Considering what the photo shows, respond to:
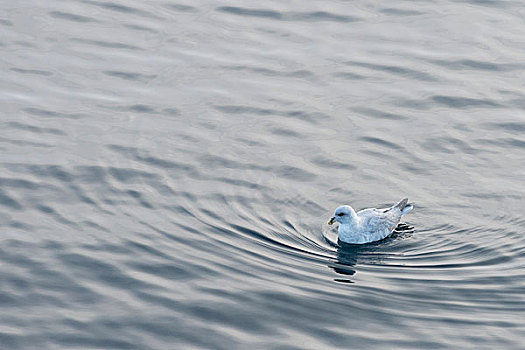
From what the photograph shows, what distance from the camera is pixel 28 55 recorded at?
2491 centimetres

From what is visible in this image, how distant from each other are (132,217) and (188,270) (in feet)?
7.06

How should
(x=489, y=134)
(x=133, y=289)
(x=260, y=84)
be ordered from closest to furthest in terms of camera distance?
1. (x=133, y=289)
2. (x=489, y=134)
3. (x=260, y=84)

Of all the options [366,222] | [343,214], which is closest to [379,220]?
[366,222]

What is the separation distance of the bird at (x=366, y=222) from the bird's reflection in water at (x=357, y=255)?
4.2 inches

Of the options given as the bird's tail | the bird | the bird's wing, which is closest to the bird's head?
the bird

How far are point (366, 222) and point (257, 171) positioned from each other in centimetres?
300

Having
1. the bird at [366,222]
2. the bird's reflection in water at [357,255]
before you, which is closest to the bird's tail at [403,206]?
the bird at [366,222]

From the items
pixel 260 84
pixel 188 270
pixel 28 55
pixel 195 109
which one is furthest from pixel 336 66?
pixel 188 270

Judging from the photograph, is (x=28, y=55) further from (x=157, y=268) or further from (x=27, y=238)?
Answer: (x=157, y=268)

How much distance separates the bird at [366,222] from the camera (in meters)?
18.0

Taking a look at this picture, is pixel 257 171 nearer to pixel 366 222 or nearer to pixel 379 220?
pixel 366 222

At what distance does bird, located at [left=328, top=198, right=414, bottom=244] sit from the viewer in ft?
59.1

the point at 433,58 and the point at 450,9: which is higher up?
the point at 450,9

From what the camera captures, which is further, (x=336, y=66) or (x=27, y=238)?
(x=336, y=66)
